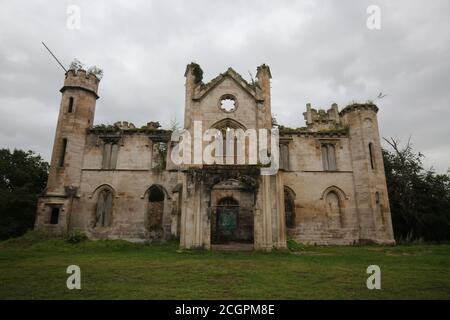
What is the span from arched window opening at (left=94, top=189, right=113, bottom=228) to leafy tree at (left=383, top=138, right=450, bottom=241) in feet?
76.6

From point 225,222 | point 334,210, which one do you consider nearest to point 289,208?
point 334,210

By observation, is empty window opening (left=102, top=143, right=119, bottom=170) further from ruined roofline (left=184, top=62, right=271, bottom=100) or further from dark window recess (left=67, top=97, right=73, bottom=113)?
ruined roofline (left=184, top=62, right=271, bottom=100)

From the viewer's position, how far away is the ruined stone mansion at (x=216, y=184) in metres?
19.7

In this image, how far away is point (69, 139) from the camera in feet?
72.7

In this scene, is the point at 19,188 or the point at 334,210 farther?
the point at 19,188

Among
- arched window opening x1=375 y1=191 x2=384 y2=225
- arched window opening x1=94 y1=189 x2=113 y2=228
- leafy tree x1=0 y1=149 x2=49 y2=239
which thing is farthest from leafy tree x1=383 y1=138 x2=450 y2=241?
leafy tree x1=0 y1=149 x2=49 y2=239

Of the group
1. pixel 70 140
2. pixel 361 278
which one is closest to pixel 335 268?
pixel 361 278

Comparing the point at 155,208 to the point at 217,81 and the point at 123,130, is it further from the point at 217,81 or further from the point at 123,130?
the point at 217,81

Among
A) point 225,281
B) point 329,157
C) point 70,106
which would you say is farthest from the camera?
point 329,157

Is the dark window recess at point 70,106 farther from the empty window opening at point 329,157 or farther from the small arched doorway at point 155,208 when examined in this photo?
the empty window opening at point 329,157

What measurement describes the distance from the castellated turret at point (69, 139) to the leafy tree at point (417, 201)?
26083mm

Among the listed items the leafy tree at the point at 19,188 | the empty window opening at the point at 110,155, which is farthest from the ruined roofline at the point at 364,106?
the leafy tree at the point at 19,188

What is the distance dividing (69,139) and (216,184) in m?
11.6
